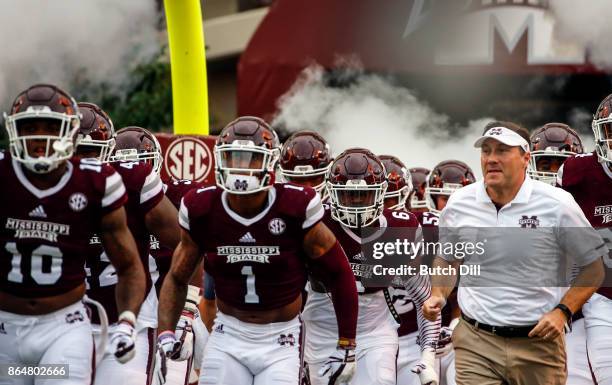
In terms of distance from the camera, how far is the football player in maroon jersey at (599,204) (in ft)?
20.0

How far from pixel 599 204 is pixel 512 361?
1.20 metres

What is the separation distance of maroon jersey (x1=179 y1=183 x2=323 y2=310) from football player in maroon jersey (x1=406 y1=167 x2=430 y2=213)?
3.17 meters

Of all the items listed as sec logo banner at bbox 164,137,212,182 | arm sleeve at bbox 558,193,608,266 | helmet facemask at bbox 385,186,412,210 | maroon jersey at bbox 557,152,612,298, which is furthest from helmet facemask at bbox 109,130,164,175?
arm sleeve at bbox 558,193,608,266

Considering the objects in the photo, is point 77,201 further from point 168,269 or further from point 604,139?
point 604,139

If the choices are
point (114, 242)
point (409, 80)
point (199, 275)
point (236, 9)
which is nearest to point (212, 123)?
point (236, 9)

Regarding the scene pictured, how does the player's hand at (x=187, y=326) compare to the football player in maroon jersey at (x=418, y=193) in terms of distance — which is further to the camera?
the football player in maroon jersey at (x=418, y=193)

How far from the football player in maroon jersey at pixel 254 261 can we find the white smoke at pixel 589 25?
8.97m

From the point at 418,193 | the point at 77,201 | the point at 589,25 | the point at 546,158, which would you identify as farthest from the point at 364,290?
the point at 589,25

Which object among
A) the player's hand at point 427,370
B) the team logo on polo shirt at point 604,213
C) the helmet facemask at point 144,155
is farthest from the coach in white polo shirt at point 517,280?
the helmet facemask at point 144,155

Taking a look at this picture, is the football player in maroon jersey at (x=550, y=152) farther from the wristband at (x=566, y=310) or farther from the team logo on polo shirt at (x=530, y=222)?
the wristband at (x=566, y=310)

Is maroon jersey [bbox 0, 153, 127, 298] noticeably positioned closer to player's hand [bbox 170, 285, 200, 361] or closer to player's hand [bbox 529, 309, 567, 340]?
player's hand [bbox 170, 285, 200, 361]

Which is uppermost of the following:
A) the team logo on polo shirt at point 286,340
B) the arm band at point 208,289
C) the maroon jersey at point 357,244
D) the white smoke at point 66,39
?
the white smoke at point 66,39

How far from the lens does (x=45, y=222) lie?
15.9 ft

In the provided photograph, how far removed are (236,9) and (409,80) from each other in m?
4.21
